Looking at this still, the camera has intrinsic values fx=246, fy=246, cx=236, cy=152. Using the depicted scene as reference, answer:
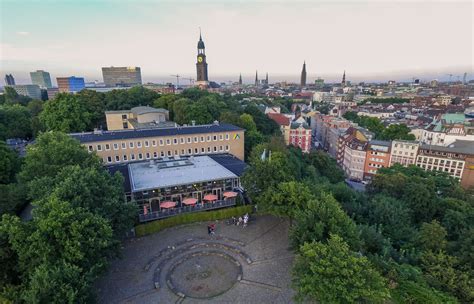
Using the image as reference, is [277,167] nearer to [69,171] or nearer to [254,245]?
[254,245]

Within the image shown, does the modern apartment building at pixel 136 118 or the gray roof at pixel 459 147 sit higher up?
the modern apartment building at pixel 136 118

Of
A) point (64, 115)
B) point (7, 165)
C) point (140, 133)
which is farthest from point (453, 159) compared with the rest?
point (64, 115)

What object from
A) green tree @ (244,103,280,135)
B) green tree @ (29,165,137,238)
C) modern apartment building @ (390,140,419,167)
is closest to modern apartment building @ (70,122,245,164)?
green tree @ (29,165,137,238)

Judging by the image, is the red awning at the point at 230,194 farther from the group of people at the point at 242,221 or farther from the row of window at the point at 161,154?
the row of window at the point at 161,154

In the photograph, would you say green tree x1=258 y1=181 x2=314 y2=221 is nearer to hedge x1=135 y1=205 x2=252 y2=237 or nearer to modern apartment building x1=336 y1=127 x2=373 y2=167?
hedge x1=135 y1=205 x2=252 y2=237

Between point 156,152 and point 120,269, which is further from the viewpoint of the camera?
point 156,152

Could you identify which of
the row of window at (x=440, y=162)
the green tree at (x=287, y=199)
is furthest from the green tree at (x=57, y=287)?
the row of window at (x=440, y=162)

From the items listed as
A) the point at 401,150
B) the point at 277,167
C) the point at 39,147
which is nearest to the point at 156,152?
the point at 39,147
